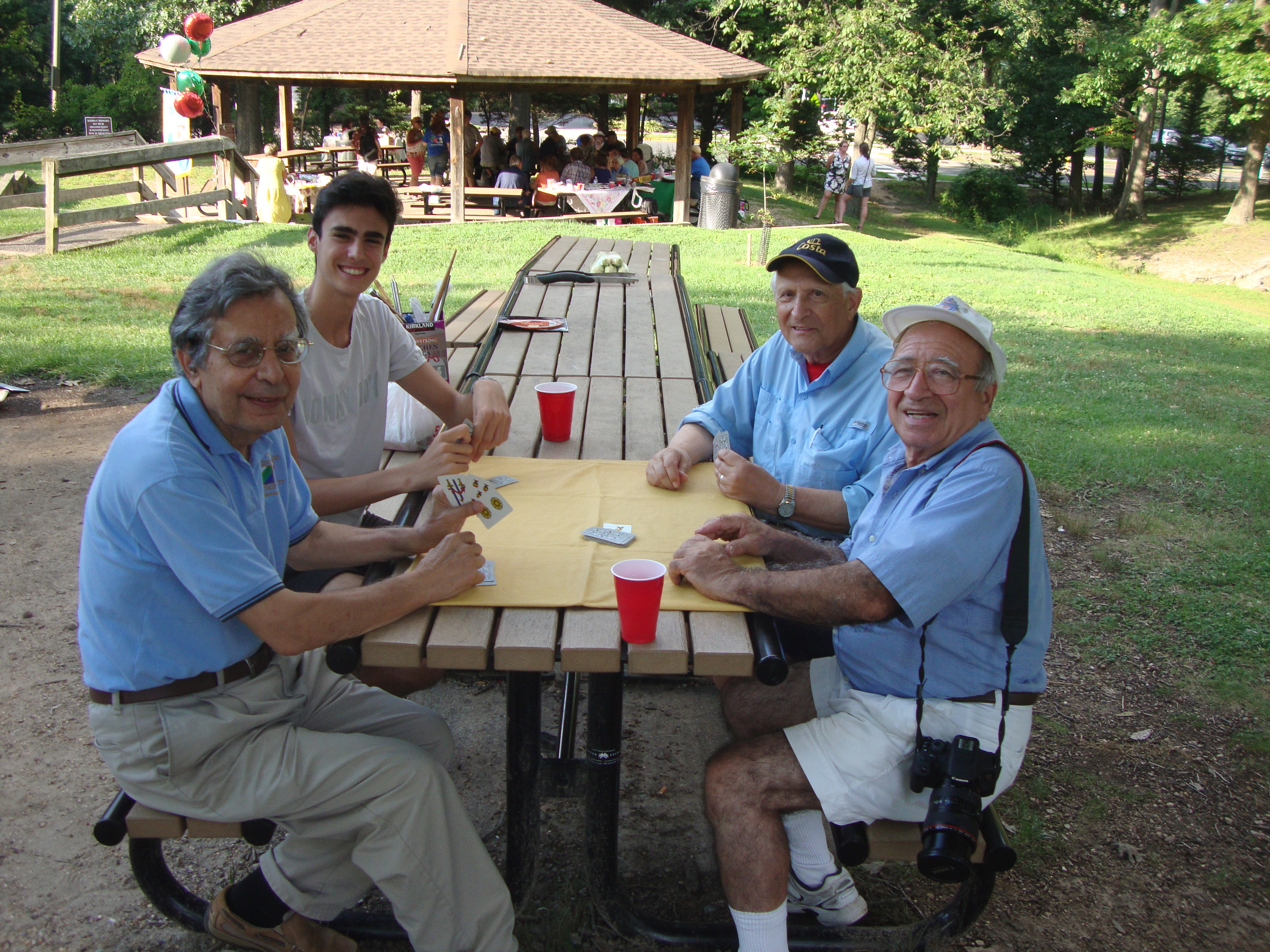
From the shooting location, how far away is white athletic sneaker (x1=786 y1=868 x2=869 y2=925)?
2318 mm

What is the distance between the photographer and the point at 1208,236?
821 inches

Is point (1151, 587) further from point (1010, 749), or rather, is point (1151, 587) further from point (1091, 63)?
point (1091, 63)

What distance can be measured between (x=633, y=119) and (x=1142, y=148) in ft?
43.6

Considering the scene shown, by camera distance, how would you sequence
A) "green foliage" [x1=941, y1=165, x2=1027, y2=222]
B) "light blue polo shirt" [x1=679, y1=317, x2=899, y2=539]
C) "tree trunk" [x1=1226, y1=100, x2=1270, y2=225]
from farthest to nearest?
"green foliage" [x1=941, y1=165, x2=1027, y2=222] < "tree trunk" [x1=1226, y1=100, x2=1270, y2=225] < "light blue polo shirt" [x1=679, y1=317, x2=899, y2=539]

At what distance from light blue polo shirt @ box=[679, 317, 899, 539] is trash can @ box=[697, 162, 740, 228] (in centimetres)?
1374

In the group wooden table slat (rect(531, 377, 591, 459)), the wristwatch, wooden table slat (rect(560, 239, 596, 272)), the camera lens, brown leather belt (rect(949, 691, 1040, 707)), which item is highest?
wooden table slat (rect(560, 239, 596, 272))

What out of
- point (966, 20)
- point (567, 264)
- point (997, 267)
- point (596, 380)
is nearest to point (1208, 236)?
point (966, 20)

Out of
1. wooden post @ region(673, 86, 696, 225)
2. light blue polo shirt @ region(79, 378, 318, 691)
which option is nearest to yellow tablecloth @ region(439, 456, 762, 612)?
light blue polo shirt @ region(79, 378, 318, 691)

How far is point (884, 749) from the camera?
6.69 ft

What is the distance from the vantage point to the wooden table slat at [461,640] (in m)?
1.87

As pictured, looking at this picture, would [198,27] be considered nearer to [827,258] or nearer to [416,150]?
[416,150]

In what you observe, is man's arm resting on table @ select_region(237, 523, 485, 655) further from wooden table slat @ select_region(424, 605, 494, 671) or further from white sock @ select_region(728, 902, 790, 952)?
white sock @ select_region(728, 902, 790, 952)

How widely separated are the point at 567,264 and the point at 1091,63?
2394 centimetres

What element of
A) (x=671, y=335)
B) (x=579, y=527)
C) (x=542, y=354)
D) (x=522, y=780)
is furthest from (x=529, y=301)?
(x=522, y=780)
